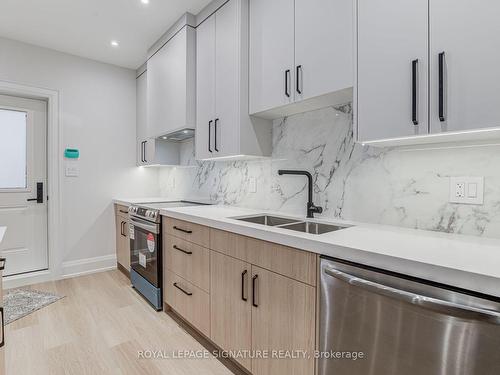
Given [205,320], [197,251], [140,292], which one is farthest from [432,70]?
[140,292]

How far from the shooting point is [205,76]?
94.2 inches

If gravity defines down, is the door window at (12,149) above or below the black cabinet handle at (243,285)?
above

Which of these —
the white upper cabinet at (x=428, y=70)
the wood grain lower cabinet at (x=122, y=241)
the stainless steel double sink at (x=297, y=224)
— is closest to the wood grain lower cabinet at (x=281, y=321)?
the stainless steel double sink at (x=297, y=224)

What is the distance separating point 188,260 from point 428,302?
1.57 meters

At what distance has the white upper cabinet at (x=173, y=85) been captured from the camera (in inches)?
101

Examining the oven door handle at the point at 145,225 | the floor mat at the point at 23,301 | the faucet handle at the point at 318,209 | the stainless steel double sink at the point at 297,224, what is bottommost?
the floor mat at the point at 23,301

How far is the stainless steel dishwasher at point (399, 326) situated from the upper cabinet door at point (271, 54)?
1.15m

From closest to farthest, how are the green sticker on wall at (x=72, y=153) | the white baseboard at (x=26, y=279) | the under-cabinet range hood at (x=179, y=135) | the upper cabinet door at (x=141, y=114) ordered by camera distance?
the under-cabinet range hood at (x=179, y=135), the white baseboard at (x=26, y=279), the green sticker on wall at (x=72, y=153), the upper cabinet door at (x=141, y=114)

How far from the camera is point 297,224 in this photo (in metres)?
1.87

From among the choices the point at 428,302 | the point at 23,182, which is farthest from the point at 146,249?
the point at 428,302

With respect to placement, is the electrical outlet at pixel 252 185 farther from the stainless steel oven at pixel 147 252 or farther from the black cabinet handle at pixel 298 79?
the black cabinet handle at pixel 298 79

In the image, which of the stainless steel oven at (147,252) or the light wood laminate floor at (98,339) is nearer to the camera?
the light wood laminate floor at (98,339)

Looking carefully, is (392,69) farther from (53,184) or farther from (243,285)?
(53,184)

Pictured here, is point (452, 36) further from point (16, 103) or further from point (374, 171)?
point (16, 103)
